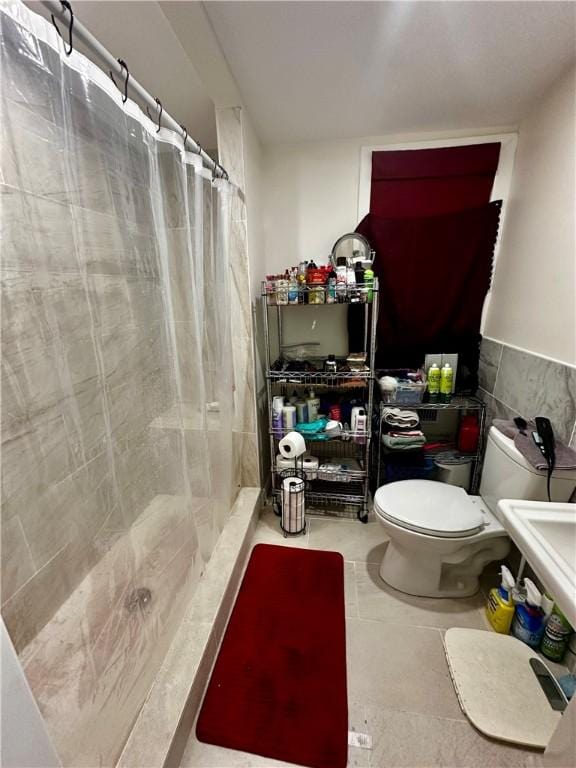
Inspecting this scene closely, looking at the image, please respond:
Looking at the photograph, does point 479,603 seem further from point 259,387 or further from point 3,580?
point 3,580

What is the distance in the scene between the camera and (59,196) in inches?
30.1

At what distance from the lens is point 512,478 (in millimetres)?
1294

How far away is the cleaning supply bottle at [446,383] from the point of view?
1.84 meters

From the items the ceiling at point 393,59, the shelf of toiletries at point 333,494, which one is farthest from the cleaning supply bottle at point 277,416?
the ceiling at point 393,59

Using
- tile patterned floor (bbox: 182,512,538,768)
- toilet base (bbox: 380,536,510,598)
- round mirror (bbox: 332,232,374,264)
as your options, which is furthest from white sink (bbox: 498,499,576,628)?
round mirror (bbox: 332,232,374,264)

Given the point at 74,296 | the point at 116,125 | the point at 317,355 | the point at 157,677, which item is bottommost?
the point at 157,677

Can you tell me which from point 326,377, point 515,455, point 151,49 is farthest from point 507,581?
point 151,49

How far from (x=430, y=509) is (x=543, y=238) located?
4.38 ft

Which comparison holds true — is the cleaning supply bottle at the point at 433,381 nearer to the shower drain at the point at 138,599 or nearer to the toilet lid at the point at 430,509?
the toilet lid at the point at 430,509

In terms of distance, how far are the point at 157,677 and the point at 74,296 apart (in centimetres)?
124

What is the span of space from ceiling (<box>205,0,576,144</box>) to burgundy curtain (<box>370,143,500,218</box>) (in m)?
0.14

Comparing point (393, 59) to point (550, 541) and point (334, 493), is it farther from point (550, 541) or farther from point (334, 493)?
point (334, 493)

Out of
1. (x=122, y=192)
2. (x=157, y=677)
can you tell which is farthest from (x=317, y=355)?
(x=157, y=677)

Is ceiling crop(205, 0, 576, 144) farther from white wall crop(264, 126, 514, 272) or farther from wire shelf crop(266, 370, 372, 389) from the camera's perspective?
wire shelf crop(266, 370, 372, 389)
